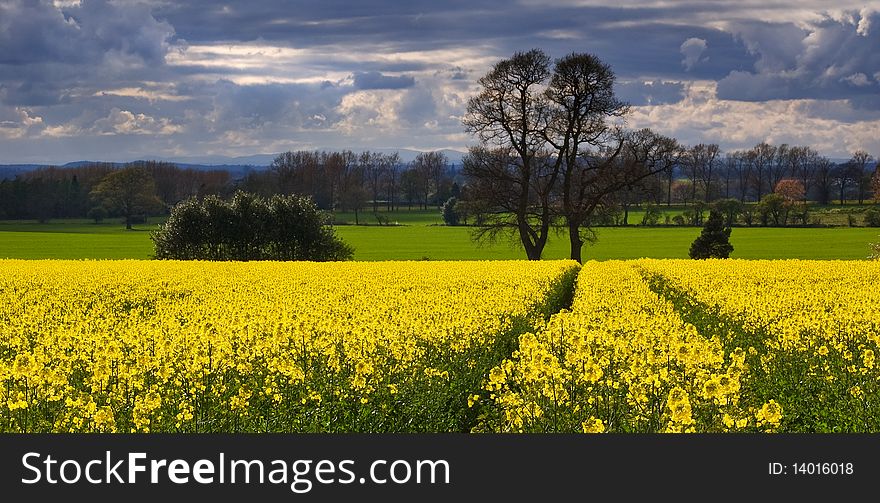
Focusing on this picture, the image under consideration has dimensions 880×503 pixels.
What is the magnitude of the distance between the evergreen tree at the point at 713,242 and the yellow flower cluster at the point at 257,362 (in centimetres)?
3755

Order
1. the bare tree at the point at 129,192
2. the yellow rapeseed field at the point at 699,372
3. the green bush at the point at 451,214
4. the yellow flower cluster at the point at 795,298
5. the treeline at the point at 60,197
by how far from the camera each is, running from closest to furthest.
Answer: the yellow rapeseed field at the point at 699,372
the yellow flower cluster at the point at 795,298
the green bush at the point at 451,214
the bare tree at the point at 129,192
the treeline at the point at 60,197

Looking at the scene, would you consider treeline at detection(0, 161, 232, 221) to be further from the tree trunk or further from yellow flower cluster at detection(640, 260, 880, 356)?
yellow flower cluster at detection(640, 260, 880, 356)

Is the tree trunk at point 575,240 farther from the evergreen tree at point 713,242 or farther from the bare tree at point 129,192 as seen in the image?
the bare tree at point 129,192

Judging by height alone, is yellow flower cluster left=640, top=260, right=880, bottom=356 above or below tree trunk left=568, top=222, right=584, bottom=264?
above

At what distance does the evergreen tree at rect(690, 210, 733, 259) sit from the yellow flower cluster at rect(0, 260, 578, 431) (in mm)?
37545

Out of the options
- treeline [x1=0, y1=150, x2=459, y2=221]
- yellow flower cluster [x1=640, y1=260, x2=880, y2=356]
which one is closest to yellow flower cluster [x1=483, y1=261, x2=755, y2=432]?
yellow flower cluster [x1=640, y1=260, x2=880, y2=356]

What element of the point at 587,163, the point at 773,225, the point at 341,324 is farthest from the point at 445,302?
the point at 773,225

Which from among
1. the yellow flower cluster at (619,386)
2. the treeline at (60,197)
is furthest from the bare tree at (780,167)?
the yellow flower cluster at (619,386)

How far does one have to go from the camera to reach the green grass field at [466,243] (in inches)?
2633

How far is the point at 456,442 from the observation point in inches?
322

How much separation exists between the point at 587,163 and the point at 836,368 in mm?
39171

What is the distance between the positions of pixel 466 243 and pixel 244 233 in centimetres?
2916

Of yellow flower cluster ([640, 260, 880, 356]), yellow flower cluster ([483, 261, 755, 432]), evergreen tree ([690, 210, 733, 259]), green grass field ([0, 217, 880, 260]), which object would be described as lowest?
green grass field ([0, 217, 880, 260])

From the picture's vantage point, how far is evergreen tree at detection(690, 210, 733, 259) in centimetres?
5667
